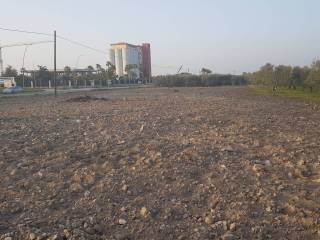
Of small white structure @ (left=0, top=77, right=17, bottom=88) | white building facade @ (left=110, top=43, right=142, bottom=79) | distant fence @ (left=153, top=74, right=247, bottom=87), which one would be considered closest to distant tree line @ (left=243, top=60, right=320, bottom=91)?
small white structure @ (left=0, top=77, right=17, bottom=88)

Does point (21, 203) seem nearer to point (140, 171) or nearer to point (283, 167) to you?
point (140, 171)

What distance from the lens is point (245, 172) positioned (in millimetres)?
8773

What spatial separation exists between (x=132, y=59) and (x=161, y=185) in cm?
14285

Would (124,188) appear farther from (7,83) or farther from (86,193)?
(7,83)

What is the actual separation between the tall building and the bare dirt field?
13059 cm

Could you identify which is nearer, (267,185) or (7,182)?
(267,185)

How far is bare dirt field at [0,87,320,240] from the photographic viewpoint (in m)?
6.12

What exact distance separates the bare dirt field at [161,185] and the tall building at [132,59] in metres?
131

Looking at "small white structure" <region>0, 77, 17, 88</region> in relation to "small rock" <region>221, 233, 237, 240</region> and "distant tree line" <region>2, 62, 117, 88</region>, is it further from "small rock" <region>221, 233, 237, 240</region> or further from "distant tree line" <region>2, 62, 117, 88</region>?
"small rock" <region>221, 233, 237, 240</region>

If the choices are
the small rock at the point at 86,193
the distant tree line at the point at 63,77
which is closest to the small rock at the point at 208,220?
the small rock at the point at 86,193

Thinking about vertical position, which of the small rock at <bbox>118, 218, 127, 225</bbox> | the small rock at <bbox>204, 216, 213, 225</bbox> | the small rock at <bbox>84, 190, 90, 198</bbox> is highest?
the small rock at <bbox>84, 190, 90, 198</bbox>

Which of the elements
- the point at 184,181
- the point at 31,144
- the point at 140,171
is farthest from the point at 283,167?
the point at 31,144

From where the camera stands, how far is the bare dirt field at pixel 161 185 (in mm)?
6121

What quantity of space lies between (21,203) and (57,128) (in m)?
9.13
